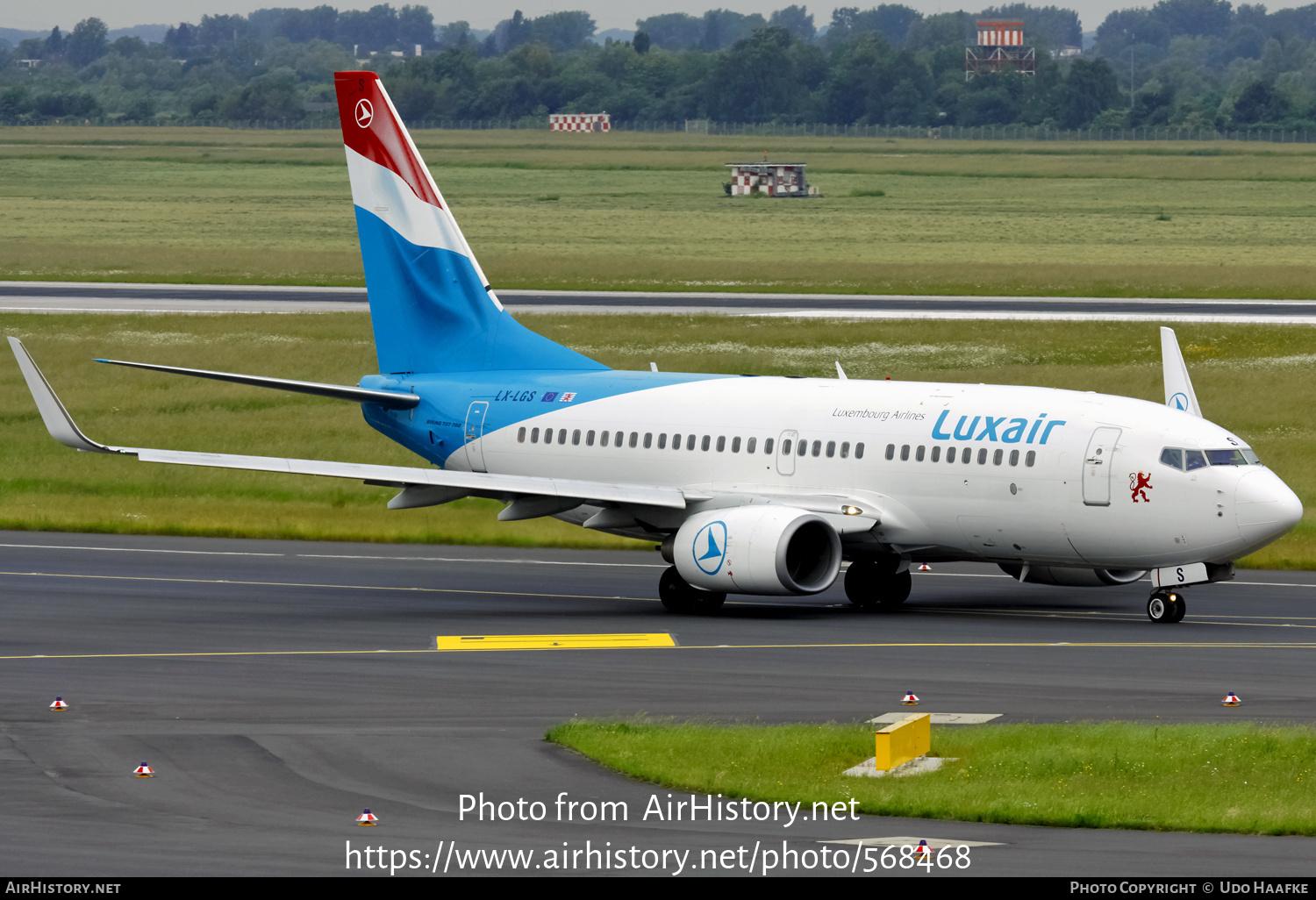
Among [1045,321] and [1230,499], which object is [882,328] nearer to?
[1045,321]

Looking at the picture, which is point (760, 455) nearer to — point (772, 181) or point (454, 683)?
point (454, 683)

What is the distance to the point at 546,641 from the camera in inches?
1341

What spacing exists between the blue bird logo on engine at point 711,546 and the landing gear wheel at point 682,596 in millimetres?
1397

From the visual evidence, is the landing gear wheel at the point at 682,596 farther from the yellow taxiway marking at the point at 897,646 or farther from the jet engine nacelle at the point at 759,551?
the yellow taxiway marking at the point at 897,646

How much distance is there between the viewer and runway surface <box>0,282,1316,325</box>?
272 feet

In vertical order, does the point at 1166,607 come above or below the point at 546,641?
below

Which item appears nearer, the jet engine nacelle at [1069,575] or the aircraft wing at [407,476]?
the aircraft wing at [407,476]

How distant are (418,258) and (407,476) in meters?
8.42

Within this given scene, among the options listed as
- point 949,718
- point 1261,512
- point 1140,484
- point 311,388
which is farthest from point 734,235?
→ point 949,718

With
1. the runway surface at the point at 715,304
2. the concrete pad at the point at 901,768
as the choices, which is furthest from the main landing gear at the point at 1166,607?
the runway surface at the point at 715,304

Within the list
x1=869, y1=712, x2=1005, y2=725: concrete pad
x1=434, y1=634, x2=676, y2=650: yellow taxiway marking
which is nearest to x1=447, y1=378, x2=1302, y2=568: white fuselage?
x1=434, y1=634, x2=676, y2=650: yellow taxiway marking

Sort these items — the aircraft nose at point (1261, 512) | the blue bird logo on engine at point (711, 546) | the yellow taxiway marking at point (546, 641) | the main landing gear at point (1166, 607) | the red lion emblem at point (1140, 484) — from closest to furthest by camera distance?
the yellow taxiway marking at point (546, 641), the aircraft nose at point (1261, 512), the red lion emblem at point (1140, 484), the main landing gear at point (1166, 607), the blue bird logo on engine at point (711, 546)

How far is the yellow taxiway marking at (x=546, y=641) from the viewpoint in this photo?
33.5 m

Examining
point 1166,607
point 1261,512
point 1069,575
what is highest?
point 1261,512
